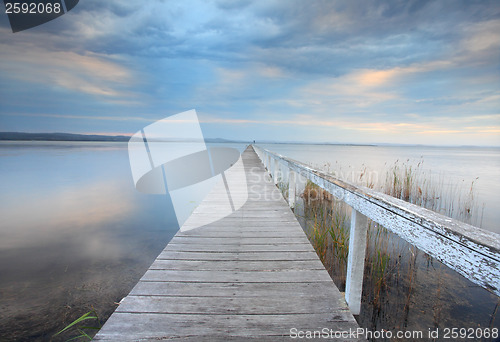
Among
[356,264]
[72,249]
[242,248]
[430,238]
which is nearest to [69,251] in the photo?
[72,249]

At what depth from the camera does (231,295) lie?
177 centimetres

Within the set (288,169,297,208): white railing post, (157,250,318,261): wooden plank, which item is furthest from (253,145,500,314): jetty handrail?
(288,169,297,208): white railing post

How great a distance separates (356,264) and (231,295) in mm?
1009

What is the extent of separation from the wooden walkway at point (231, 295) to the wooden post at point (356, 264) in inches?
4.0

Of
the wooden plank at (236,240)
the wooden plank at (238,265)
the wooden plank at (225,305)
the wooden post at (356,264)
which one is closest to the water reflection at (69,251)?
the wooden plank at (236,240)

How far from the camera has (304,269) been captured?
215 centimetres

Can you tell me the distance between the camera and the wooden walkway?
→ 1414 mm

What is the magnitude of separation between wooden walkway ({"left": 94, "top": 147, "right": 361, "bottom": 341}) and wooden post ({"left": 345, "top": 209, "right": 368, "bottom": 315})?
10cm

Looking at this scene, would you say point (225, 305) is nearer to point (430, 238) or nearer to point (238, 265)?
point (238, 265)

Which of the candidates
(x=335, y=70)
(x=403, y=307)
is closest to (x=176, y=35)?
(x=335, y=70)

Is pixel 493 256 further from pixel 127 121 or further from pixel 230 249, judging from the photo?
pixel 127 121

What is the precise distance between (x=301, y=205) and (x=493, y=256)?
6541 millimetres

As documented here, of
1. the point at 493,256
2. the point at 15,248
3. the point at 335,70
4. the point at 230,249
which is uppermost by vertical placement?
the point at 335,70

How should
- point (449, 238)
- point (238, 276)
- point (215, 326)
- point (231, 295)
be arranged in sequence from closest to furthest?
point (449, 238), point (215, 326), point (231, 295), point (238, 276)
